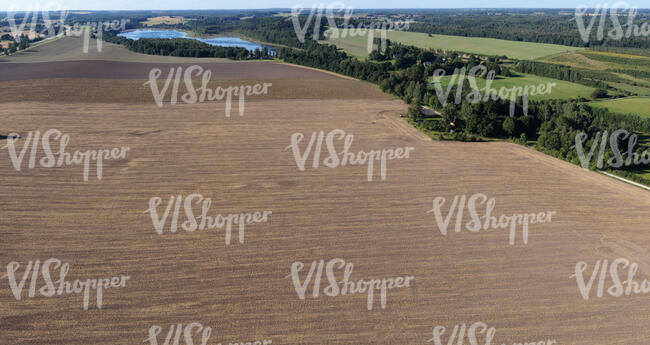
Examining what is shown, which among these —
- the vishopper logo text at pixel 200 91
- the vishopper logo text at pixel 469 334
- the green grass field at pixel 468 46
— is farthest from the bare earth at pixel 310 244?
the green grass field at pixel 468 46

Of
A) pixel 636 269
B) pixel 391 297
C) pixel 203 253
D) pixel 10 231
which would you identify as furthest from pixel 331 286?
pixel 10 231

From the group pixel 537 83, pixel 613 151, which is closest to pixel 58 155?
pixel 613 151

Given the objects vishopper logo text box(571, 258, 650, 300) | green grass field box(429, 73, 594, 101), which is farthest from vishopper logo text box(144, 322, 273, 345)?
green grass field box(429, 73, 594, 101)

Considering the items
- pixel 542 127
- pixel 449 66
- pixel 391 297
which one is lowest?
pixel 391 297

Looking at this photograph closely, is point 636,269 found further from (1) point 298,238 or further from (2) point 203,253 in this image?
(2) point 203,253

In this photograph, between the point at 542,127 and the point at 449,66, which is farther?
the point at 449,66

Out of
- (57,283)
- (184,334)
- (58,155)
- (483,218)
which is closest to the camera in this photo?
(184,334)

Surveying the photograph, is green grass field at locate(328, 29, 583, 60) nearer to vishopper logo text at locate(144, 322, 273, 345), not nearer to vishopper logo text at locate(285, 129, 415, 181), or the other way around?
vishopper logo text at locate(285, 129, 415, 181)

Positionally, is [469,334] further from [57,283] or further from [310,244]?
[57,283]

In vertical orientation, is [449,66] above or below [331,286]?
above
